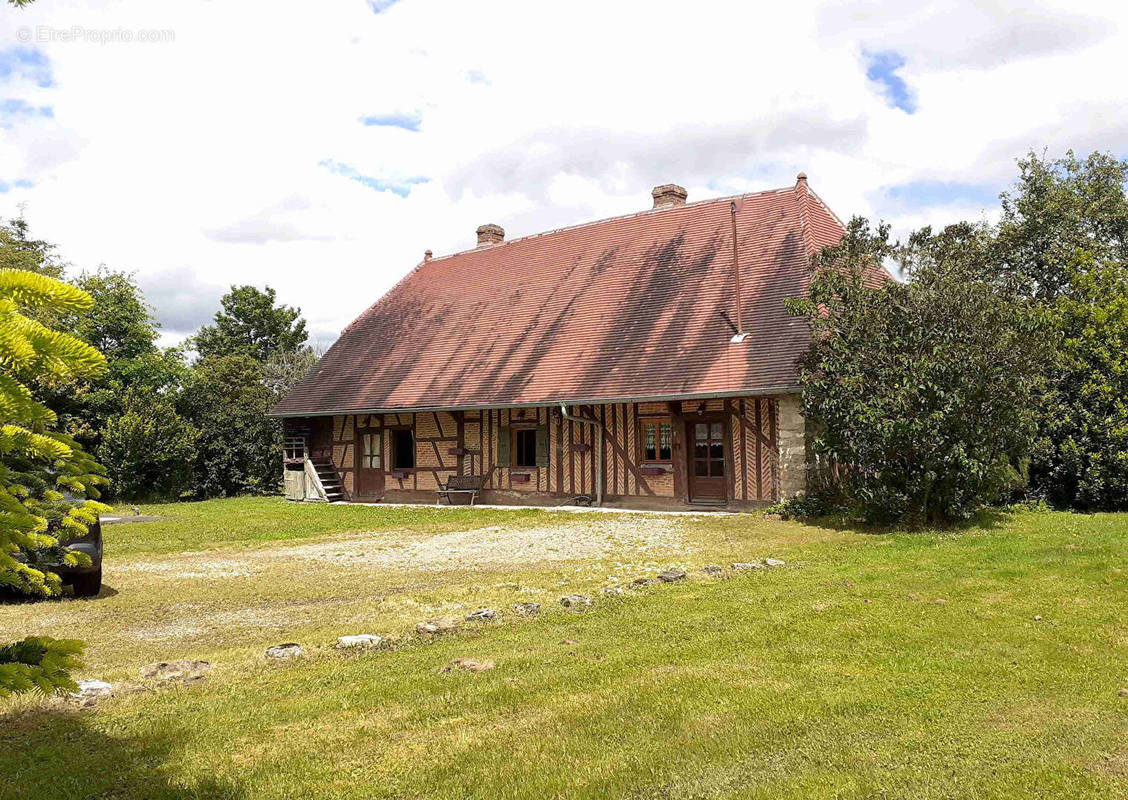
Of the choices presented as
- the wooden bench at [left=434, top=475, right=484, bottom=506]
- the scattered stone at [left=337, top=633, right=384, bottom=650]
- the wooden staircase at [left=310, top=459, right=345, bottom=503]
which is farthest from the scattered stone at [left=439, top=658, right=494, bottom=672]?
the wooden staircase at [left=310, top=459, right=345, bottom=503]

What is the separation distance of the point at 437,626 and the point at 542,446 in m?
12.3

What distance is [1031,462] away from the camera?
51.9 ft

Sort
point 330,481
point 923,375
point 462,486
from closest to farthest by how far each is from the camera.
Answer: point 923,375 → point 462,486 → point 330,481

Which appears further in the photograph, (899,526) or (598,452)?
(598,452)

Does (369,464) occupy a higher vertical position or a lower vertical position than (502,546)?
higher

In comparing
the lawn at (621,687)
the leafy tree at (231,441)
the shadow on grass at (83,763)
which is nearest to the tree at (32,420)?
the shadow on grass at (83,763)

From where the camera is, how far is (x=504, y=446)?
20.0 m

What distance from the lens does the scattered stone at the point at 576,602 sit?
7.59m

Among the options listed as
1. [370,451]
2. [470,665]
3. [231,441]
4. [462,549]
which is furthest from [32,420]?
[231,441]

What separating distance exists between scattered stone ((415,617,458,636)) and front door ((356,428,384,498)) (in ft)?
51.4

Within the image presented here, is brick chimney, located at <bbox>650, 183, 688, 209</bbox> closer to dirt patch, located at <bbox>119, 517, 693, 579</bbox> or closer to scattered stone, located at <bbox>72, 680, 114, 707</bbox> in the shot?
dirt patch, located at <bbox>119, 517, 693, 579</bbox>

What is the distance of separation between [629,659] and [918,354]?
840 cm

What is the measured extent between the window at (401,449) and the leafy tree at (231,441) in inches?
203

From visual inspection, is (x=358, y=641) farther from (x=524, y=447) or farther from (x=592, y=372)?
(x=524, y=447)
